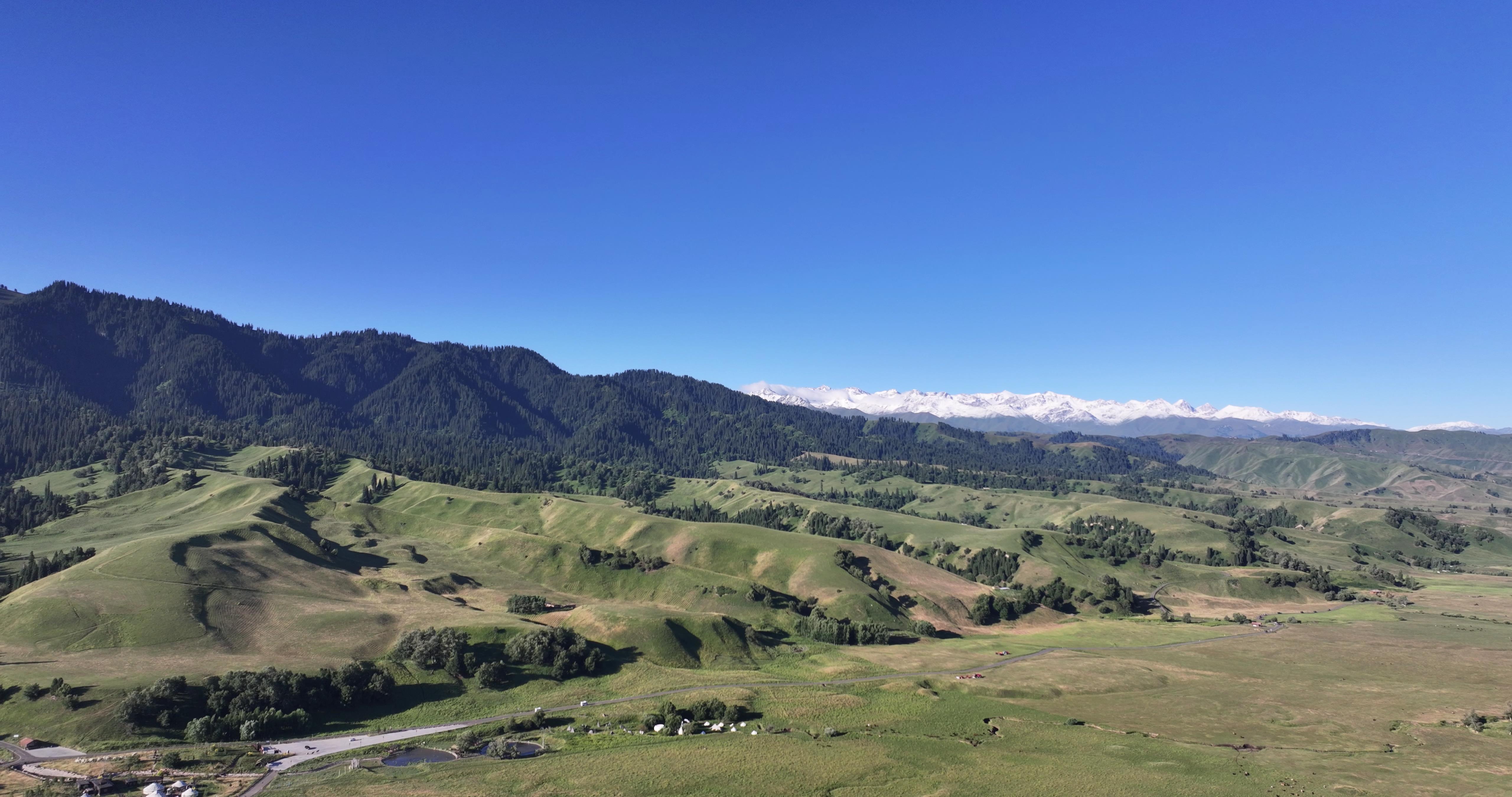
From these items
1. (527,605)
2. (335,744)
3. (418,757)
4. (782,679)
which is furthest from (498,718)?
(527,605)

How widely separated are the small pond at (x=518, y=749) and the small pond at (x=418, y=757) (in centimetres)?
408

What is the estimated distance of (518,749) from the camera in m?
85.2

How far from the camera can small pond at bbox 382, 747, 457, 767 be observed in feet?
260

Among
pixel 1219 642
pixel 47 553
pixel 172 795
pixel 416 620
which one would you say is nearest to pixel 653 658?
pixel 416 620

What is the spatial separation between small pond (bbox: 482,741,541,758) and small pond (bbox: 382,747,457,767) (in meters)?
4.08

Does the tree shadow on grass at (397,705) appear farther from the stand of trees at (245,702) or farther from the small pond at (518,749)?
the small pond at (518,749)

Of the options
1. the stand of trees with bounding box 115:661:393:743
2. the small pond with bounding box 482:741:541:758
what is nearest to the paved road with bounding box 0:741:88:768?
the stand of trees with bounding box 115:661:393:743

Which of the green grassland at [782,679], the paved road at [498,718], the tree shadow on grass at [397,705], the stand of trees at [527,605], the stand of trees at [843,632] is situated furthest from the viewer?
the stand of trees at [843,632]

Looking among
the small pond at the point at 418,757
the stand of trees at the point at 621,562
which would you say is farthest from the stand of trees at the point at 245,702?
the stand of trees at the point at 621,562

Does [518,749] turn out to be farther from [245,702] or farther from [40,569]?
[40,569]

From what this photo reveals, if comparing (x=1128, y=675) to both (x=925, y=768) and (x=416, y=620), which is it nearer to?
(x=925, y=768)

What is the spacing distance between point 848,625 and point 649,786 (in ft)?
301

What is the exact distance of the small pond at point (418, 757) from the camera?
79.4 m

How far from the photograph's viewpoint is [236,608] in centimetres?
12325
